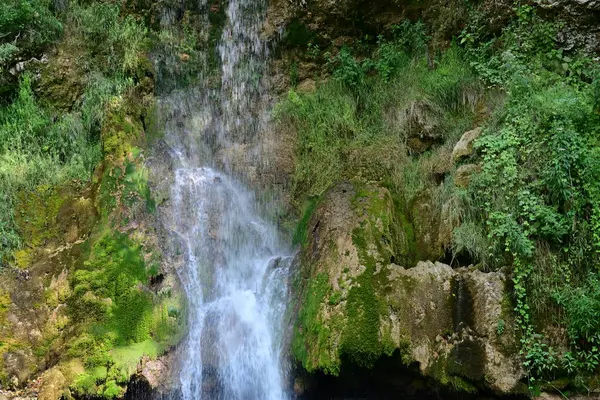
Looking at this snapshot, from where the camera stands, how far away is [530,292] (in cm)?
520

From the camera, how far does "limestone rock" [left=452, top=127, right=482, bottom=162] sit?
261 inches

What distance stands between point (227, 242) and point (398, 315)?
3.29 m

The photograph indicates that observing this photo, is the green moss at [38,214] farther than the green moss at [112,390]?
Yes

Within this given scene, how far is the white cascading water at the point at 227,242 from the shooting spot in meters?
6.09

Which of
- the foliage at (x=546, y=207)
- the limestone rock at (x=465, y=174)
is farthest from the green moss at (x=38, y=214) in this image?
the foliage at (x=546, y=207)

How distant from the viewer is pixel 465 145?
6.69 m

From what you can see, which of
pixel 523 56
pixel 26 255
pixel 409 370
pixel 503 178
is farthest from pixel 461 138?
pixel 26 255

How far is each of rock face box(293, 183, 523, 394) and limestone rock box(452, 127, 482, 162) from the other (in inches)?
62.1

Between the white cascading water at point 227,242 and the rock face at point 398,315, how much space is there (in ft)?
2.63

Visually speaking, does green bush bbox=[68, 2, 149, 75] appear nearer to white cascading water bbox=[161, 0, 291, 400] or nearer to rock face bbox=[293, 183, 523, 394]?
white cascading water bbox=[161, 0, 291, 400]

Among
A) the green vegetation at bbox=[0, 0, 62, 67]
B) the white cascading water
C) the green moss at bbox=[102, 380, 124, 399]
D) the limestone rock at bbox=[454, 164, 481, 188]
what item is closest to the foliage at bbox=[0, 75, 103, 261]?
the green vegetation at bbox=[0, 0, 62, 67]

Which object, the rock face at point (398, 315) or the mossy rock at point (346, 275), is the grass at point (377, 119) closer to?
the mossy rock at point (346, 275)

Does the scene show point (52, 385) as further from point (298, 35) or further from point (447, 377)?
point (298, 35)

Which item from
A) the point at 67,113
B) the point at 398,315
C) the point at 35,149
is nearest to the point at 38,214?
the point at 35,149
